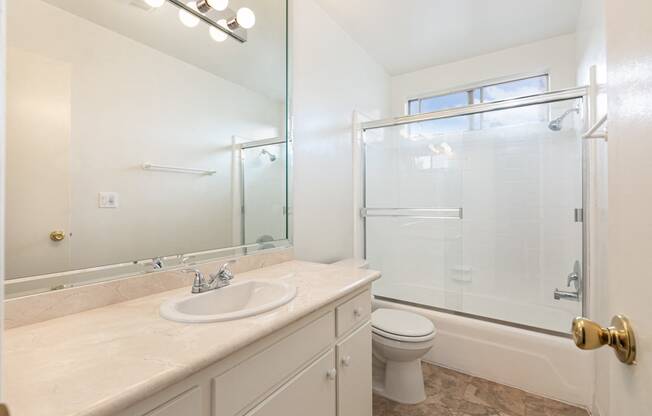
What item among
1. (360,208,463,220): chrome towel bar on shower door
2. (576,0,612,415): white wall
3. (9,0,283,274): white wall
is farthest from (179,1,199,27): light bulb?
(576,0,612,415): white wall

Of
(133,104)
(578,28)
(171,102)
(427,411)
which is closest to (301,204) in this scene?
(171,102)

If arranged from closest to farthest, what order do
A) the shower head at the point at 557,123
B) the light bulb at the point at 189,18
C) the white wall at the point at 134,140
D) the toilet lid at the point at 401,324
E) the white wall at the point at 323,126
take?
the white wall at the point at 134,140, the light bulb at the point at 189,18, the toilet lid at the point at 401,324, the white wall at the point at 323,126, the shower head at the point at 557,123

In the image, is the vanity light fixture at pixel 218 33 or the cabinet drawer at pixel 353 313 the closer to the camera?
the cabinet drawer at pixel 353 313

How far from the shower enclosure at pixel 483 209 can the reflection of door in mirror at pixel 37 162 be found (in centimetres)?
211

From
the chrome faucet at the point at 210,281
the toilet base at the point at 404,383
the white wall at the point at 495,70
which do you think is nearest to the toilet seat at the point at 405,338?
the toilet base at the point at 404,383

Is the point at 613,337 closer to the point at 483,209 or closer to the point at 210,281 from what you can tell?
the point at 210,281

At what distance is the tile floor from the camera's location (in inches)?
64.4

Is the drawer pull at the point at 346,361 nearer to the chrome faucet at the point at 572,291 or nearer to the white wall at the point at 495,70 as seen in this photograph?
the chrome faucet at the point at 572,291

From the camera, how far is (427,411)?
5.43 feet

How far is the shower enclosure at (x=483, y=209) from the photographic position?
215cm

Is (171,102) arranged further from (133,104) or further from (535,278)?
(535,278)

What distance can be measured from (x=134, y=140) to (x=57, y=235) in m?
0.41

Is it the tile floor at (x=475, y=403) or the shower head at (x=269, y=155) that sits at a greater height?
the shower head at (x=269, y=155)

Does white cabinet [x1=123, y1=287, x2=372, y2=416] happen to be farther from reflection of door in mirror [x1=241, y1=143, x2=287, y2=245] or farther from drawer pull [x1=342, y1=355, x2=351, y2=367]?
reflection of door in mirror [x1=241, y1=143, x2=287, y2=245]
